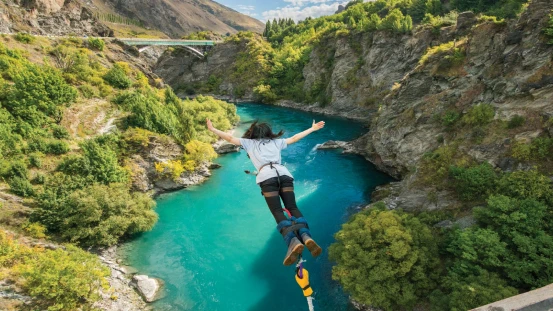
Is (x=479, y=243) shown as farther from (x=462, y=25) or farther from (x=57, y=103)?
(x=57, y=103)

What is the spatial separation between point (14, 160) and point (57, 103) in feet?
23.1

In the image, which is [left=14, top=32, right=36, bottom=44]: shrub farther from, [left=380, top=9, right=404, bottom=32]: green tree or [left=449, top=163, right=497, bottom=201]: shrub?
[left=380, top=9, right=404, bottom=32]: green tree

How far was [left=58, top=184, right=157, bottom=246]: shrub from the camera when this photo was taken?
16094 mm

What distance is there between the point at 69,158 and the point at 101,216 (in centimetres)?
490

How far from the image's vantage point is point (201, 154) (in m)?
26.3

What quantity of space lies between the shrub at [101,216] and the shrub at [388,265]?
13.1 m

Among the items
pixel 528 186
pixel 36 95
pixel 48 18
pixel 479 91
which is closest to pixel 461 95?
pixel 479 91

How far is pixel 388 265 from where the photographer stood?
11.1 meters

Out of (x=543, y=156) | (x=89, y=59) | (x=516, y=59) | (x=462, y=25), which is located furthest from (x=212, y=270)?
(x=462, y=25)

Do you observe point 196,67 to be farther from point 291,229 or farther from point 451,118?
point 291,229

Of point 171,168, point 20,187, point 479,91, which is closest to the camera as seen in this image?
point 20,187

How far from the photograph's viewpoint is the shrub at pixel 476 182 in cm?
1345

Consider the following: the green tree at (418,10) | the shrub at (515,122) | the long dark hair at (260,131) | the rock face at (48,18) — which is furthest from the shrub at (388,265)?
the green tree at (418,10)

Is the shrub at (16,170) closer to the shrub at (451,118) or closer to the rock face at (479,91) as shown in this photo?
the rock face at (479,91)
